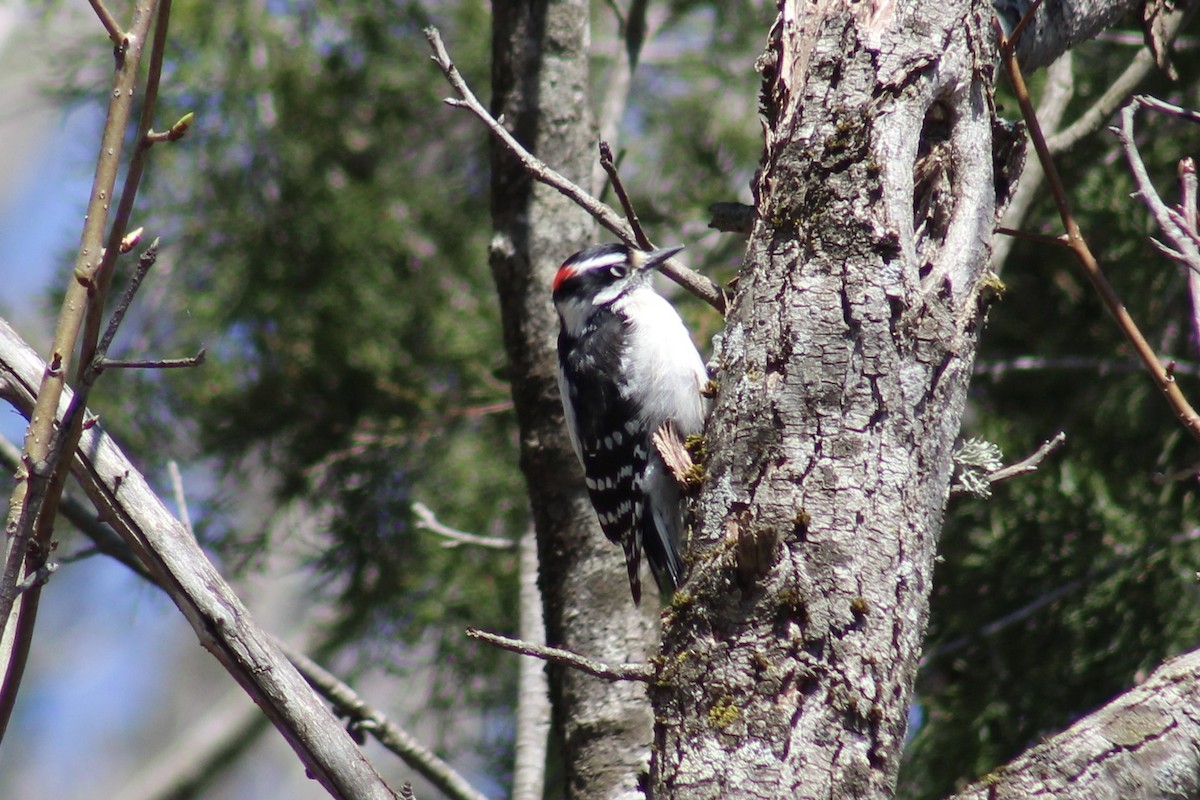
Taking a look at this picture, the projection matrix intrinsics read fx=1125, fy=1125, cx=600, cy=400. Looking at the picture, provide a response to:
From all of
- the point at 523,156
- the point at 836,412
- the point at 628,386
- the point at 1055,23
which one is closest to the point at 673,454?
the point at 836,412

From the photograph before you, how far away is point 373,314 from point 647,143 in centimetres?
197

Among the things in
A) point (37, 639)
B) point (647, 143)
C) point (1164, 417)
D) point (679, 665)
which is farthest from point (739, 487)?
point (37, 639)

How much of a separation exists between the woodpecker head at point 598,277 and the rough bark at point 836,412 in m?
1.30

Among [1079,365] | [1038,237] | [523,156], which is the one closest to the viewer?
[1038,237]

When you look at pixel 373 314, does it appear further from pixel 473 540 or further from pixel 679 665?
pixel 679 665

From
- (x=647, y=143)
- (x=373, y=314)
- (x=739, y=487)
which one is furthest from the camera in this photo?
(x=647, y=143)

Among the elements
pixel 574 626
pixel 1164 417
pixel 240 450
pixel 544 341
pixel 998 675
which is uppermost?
pixel 240 450

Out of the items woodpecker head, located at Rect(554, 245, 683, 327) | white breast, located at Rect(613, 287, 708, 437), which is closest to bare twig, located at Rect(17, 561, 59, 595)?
woodpecker head, located at Rect(554, 245, 683, 327)

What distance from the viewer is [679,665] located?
1.98 meters

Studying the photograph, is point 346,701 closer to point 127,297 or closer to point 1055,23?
point 127,297

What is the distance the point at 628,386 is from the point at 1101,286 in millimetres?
1895

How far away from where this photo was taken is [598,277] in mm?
3951

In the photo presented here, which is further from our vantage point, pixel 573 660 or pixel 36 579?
pixel 573 660

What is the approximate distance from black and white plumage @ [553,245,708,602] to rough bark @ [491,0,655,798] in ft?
0.39
